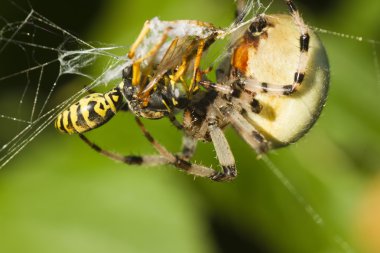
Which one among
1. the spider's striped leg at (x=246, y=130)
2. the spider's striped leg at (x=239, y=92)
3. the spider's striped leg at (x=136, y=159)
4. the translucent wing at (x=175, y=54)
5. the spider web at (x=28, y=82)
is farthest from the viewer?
the spider web at (x=28, y=82)

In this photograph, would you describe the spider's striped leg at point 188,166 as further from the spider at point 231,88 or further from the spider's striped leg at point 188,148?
the spider's striped leg at point 188,148

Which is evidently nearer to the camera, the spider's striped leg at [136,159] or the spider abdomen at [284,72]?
the spider abdomen at [284,72]

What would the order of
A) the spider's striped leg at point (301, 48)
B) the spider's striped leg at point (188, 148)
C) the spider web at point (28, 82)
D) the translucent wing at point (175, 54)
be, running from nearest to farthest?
the translucent wing at point (175, 54), the spider's striped leg at point (301, 48), the spider's striped leg at point (188, 148), the spider web at point (28, 82)

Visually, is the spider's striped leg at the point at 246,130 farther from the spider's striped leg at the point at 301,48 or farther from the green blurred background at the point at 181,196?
the green blurred background at the point at 181,196

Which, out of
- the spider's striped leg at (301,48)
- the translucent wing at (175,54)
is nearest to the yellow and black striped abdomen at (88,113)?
the translucent wing at (175,54)

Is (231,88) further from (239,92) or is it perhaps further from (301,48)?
(301,48)

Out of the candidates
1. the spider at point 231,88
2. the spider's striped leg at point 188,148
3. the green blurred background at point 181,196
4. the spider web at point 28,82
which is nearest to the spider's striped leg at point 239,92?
the spider at point 231,88

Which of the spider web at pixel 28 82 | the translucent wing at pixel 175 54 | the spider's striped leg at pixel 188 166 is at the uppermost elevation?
the spider web at pixel 28 82

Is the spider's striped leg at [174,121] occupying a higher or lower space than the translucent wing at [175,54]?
lower
